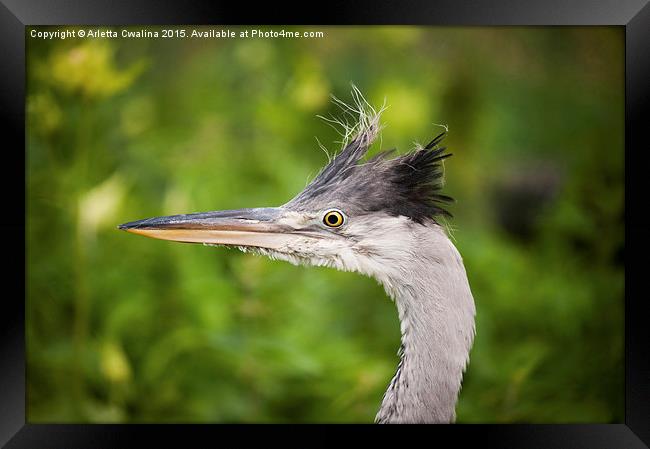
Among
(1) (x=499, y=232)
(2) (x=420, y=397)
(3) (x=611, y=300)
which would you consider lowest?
(2) (x=420, y=397)

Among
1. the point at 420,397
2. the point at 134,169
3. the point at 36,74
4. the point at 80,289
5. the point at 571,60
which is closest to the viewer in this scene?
the point at 420,397

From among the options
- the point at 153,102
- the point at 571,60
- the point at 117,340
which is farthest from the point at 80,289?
the point at 571,60

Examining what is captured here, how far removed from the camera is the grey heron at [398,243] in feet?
7.07

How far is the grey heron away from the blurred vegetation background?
42cm

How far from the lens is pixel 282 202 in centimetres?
309

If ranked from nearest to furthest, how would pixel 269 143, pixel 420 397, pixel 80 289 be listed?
1. pixel 420 397
2. pixel 80 289
3. pixel 269 143

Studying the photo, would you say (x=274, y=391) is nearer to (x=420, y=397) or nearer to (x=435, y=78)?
(x=420, y=397)

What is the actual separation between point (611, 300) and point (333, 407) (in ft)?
3.71

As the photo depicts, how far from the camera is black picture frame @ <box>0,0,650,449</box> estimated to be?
7.81ft

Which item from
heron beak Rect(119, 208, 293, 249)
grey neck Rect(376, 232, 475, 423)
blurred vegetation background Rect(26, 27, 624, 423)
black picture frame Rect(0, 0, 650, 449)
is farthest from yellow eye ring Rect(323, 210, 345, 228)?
black picture frame Rect(0, 0, 650, 449)

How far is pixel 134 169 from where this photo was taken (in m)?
3.27
